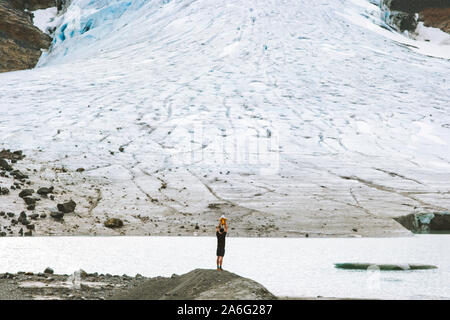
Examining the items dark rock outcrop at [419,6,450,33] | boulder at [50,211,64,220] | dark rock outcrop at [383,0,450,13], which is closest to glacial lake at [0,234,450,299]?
boulder at [50,211,64,220]

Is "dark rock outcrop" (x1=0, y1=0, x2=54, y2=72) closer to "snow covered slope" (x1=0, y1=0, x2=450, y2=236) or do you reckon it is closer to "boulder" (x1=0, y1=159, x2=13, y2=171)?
"snow covered slope" (x1=0, y1=0, x2=450, y2=236)

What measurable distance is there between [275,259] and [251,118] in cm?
1016

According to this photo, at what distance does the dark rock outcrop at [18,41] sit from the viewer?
3556cm

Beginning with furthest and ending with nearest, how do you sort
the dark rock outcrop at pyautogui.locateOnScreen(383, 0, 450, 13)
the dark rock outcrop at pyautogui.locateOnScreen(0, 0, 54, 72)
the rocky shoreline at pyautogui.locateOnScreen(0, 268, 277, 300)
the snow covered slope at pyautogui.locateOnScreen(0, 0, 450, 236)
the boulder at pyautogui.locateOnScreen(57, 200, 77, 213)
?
the dark rock outcrop at pyautogui.locateOnScreen(383, 0, 450, 13) → the dark rock outcrop at pyautogui.locateOnScreen(0, 0, 54, 72) → the snow covered slope at pyautogui.locateOnScreen(0, 0, 450, 236) → the boulder at pyautogui.locateOnScreen(57, 200, 77, 213) → the rocky shoreline at pyautogui.locateOnScreen(0, 268, 277, 300)

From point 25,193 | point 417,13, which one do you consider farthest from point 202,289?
point 417,13

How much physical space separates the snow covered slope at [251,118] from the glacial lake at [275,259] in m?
1.42

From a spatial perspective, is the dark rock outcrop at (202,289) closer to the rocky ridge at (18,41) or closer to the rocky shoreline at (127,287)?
the rocky shoreline at (127,287)

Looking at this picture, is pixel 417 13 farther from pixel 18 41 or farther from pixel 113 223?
pixel 113 223

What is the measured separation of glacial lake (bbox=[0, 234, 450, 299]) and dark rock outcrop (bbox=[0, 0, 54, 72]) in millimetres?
29405

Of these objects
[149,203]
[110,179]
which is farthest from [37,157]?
[149,203]

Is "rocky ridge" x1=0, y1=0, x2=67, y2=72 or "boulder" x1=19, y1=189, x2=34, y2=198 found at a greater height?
"rocky ridge" x1=0, y1=0, x2=67, y2=72

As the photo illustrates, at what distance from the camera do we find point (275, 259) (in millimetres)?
8148

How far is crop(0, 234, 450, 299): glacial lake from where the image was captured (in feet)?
20.3

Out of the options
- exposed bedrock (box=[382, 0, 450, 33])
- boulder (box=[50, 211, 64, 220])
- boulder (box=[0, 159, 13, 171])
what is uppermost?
exposed bedrock (box=[382, 0, 450, 33])
